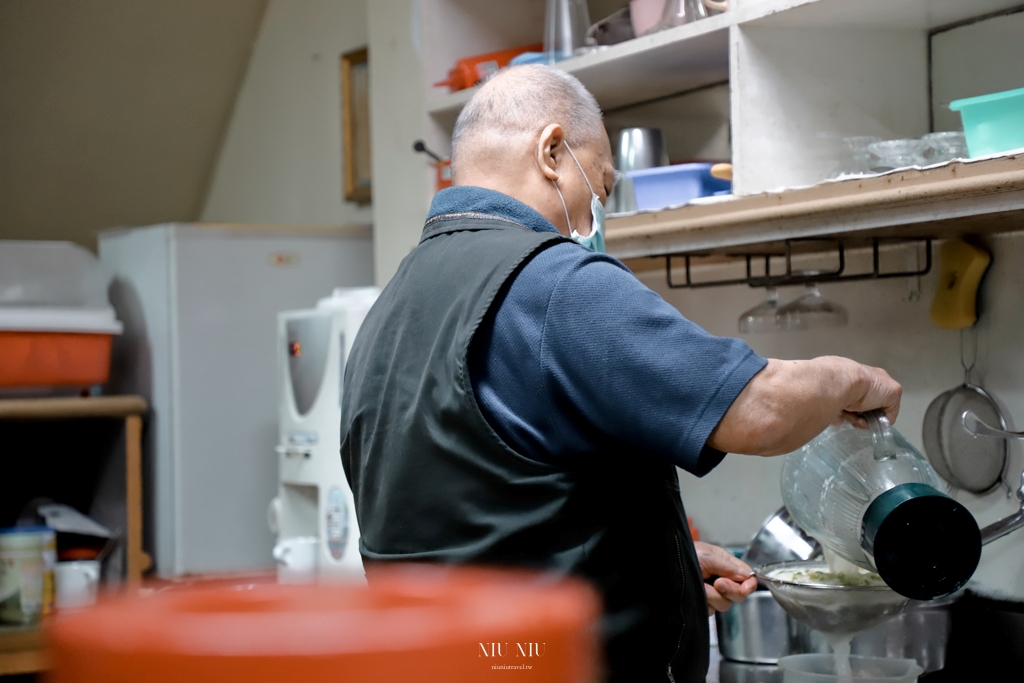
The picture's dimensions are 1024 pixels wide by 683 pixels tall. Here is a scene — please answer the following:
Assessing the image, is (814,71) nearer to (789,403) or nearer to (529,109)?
(529,109)

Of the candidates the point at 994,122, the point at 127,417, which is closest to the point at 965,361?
the point at 994,122

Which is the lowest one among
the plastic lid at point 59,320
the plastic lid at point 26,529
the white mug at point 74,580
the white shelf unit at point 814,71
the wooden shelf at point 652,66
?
the white mug at point 74,580

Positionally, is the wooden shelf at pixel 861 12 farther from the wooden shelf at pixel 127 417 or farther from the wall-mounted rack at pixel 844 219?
the wooden shelf at pixel 127 417

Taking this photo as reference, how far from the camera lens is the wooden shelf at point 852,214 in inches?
46.8

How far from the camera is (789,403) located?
37.1 inches

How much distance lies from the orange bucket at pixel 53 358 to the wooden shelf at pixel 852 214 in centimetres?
169

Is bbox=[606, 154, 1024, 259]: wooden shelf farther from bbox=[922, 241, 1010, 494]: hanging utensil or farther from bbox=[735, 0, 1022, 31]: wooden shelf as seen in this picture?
bbox=[735, 0, 1022, 31]: wooden shelf

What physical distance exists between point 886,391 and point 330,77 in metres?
2.66

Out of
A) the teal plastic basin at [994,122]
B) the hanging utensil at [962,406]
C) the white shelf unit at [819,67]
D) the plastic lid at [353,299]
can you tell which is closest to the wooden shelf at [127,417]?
the plastic lid at [353,299]

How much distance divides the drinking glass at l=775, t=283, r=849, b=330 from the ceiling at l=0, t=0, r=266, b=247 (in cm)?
259

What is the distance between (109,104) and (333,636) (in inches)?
145

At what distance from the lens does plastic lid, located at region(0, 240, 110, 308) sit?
272cm

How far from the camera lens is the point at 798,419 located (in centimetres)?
96

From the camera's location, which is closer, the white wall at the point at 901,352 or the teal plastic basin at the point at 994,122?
the teal plastic basin at the point at 994,122
